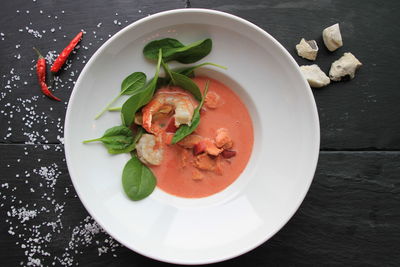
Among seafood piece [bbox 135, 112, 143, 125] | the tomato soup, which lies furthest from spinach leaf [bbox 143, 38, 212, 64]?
seafood piece [bbox 135, 112, 143, 125]

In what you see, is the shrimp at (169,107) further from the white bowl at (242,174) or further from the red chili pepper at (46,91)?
the red chili pepper at (46,91)

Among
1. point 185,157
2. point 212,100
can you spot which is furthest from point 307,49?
point 185,157

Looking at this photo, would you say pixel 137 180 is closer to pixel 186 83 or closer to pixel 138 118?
pixel 138 118

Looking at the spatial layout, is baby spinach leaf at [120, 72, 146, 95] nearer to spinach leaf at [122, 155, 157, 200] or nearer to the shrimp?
the shrimp

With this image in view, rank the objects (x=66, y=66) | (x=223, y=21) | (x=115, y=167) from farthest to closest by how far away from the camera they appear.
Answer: (x=66, y=66)
(x=115, y=167)
(x=223, y=21)

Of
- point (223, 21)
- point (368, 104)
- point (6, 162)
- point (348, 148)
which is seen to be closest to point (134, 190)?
point (6, 162)

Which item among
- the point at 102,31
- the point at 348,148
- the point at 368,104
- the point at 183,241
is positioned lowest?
the point at 183,241

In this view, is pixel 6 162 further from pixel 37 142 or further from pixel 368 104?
pixel 368 104
